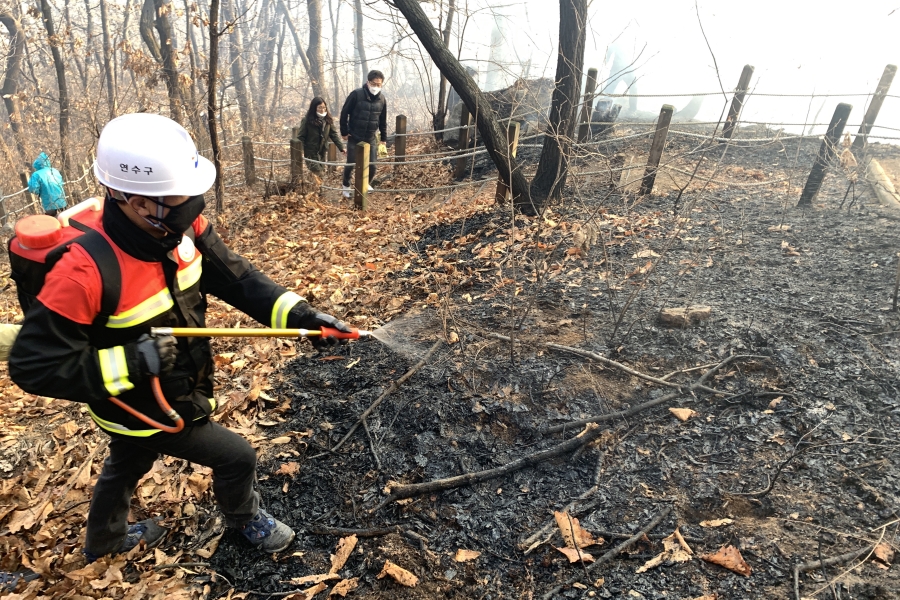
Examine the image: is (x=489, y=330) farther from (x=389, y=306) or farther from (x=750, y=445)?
(x=750, y=445)

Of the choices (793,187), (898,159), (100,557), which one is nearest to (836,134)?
(793,187)

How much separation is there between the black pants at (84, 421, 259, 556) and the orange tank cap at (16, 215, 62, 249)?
922 millimetres

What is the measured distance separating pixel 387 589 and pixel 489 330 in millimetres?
2276

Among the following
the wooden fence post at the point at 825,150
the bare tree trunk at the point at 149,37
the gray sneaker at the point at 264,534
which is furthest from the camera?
the bare tree trunk at the point at 149,37

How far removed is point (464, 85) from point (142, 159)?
218 inches

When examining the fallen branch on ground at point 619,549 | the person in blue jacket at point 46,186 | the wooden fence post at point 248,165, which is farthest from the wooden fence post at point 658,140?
the person in blue jacket at point 46,186

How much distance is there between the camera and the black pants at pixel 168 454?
8.02 ft

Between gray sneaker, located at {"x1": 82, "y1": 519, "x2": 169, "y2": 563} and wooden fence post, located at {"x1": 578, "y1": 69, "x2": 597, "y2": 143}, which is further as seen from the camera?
wooden fence post, located at {"x1": 578, "y1": 69, "x2": 597, "y2": 143}

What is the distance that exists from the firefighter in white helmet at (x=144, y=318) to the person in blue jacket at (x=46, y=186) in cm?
679

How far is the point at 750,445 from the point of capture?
3.07 meters

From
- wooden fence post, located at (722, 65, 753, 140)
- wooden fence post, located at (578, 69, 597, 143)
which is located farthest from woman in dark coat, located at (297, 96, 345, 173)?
wooden fence post, located at (722, 65, 753, 140)

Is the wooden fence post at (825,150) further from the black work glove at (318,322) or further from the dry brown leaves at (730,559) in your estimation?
the black work glove at (318,322)

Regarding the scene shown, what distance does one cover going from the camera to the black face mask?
2.15 m

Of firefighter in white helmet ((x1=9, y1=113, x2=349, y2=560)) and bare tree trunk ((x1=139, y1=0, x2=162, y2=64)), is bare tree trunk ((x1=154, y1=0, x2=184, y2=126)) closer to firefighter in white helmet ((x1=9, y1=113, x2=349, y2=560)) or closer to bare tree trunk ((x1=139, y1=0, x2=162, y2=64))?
bare tree trunk ((x1=139, y1=0, x2=162, y2=64))
